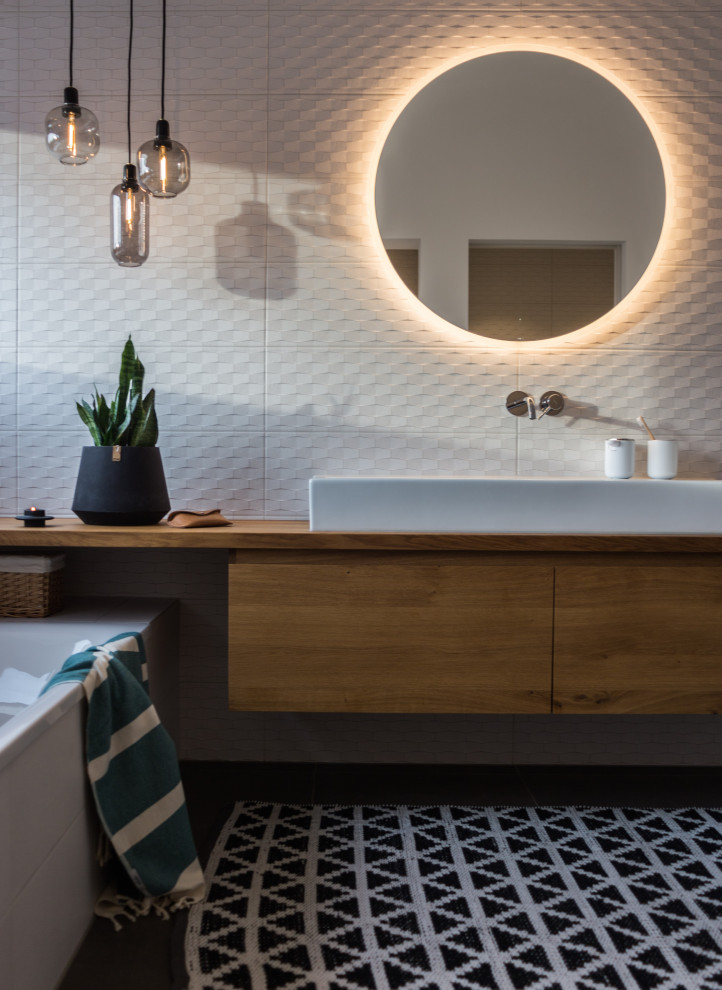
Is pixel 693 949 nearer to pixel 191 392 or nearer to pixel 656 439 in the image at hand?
pixel 656 439

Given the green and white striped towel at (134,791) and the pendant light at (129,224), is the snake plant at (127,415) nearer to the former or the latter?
the pendant light at (129,224)

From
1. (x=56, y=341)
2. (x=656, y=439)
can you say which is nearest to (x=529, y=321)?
(x=656, y=439)

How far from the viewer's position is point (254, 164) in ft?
7.73

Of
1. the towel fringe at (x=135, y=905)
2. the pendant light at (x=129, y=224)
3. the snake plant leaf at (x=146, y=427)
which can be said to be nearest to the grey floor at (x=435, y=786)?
the towel fringe at (x=135, y=905)

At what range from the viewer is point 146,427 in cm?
214

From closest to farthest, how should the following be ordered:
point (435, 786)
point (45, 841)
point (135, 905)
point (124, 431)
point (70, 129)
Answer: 1. point (45, 841)
2. point (135, 905)
3. point (70, 129)
4. point (124, 431)
5. point (435, 786)

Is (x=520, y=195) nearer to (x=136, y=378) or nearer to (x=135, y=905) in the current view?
(x=136, y=378)

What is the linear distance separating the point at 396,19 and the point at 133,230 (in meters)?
1.01

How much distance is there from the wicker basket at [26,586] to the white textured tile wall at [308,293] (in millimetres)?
276

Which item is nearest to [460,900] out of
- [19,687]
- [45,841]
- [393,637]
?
[393,637]

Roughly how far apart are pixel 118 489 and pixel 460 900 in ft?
4.06

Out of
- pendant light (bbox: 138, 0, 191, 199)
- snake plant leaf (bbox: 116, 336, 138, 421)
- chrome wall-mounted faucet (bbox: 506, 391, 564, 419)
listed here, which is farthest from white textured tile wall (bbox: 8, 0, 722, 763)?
pendant light (bbox: 138, 0, 191, 199)

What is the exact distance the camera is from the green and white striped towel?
5.17 feet

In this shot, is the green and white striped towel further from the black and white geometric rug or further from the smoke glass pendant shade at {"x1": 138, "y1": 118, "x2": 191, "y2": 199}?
the smoke glass pendant shade at {"x1": 138, "y1": 118, "x2": 191, "y2": 199}
